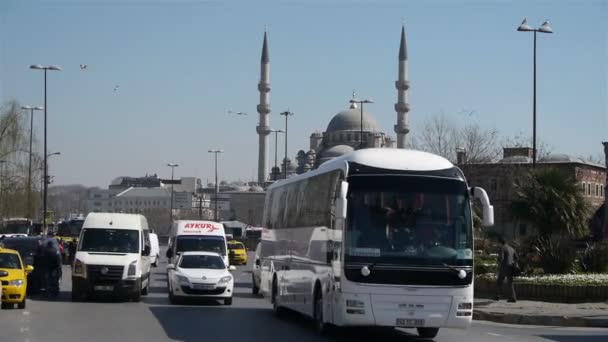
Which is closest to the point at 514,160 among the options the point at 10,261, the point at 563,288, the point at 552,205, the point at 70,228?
the point at 70,228

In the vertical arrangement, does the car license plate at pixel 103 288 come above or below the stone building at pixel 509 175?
below

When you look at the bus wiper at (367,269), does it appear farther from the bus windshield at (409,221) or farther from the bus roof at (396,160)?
the bus roof at (396,160)

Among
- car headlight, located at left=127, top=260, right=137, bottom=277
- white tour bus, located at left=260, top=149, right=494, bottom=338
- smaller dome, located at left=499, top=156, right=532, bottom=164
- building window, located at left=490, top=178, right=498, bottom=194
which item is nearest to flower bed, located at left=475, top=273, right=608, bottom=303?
white tour bus, located at left=260, top=149, right=494, bottom=338

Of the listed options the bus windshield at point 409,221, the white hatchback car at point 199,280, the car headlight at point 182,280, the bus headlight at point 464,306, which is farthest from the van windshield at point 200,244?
the bus headlight at point 464,306

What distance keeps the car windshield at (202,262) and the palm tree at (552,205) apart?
37.0 ft

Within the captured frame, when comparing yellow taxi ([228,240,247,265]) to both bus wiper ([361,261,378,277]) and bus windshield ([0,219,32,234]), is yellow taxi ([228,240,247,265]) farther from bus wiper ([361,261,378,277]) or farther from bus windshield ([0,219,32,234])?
bus wiper ([361,261,378,277])

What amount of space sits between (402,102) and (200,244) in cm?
8226

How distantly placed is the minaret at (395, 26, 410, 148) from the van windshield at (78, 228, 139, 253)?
287 ft

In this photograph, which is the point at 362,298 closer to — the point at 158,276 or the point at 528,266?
the point at 528,266

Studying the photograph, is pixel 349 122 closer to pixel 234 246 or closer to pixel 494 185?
pixel 494 185

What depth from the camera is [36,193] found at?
68.6 metres

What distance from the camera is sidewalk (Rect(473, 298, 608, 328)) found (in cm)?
2122

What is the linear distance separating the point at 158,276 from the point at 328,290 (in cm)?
2564

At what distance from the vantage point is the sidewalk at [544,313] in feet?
69.6
